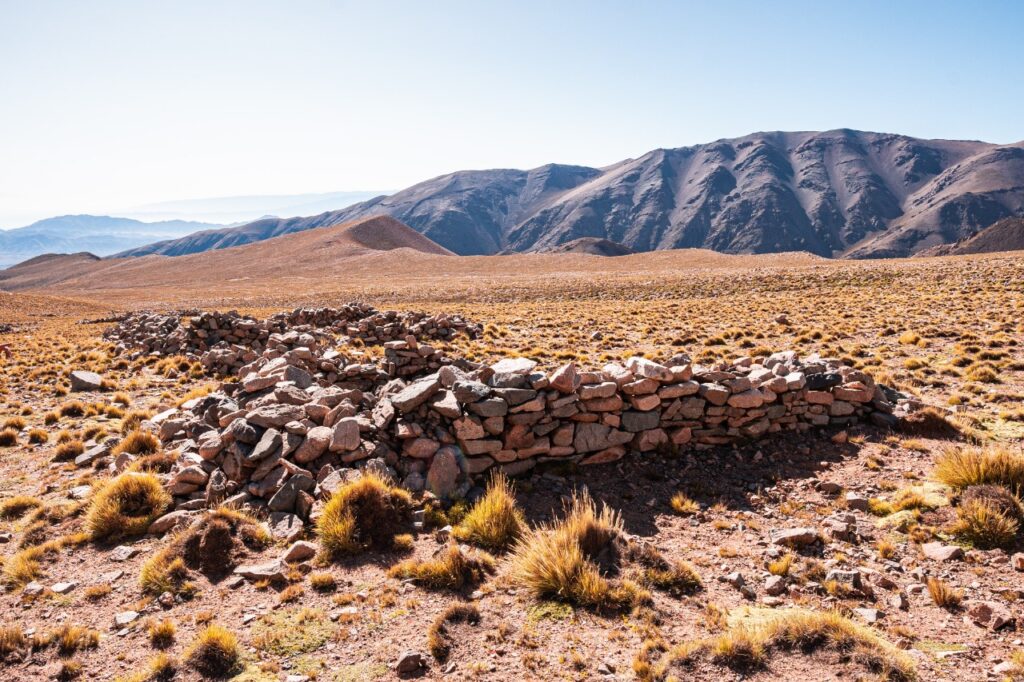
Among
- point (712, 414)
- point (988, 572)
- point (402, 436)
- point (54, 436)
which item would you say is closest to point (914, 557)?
point (988, 572)

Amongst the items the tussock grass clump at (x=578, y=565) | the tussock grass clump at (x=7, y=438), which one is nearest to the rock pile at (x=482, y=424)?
the tussock grass clump at (x=578, y=565)

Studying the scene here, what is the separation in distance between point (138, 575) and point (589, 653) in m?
5.21

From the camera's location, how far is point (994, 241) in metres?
149

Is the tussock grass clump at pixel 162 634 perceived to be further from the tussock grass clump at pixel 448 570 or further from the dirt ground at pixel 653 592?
the tussock grass clump at pixel 448 570

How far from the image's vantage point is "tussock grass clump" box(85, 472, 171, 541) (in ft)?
22.9

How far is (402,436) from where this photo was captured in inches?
326

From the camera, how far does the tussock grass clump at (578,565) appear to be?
5.18 m

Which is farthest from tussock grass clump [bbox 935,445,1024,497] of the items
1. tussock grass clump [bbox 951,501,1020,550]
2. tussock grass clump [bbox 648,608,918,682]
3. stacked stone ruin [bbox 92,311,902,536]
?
tussock grass clump [bbox 648,608,918,682]

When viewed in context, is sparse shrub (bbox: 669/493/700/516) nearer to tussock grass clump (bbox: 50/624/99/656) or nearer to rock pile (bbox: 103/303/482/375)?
tussock grass clump (bbox: 50/624/99/656)

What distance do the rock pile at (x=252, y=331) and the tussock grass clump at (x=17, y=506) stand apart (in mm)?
9139

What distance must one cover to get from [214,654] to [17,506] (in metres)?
5.64

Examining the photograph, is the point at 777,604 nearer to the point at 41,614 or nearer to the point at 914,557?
the point at 914,557

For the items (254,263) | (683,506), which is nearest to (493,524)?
(683,506)

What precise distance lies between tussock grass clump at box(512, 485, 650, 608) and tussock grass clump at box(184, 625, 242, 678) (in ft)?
8.88
